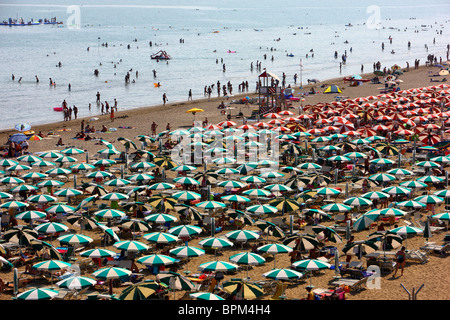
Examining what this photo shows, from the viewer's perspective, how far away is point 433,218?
22.0 m

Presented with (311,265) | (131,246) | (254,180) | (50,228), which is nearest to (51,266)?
(131,246)

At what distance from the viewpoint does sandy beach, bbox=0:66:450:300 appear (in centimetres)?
1706

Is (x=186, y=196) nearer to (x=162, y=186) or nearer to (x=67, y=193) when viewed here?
(x=162, y=186)

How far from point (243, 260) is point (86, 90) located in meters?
60.7

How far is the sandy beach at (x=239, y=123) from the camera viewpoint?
17.1m

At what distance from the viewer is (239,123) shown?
150 feet

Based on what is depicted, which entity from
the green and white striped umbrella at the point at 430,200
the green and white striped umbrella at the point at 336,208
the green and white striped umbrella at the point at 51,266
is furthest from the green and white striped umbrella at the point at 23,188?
the green and white striped umbrella at the point at 430,200

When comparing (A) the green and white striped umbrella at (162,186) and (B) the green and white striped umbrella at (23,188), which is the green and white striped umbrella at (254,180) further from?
(B) the green and white striped umbrella at (23,188)

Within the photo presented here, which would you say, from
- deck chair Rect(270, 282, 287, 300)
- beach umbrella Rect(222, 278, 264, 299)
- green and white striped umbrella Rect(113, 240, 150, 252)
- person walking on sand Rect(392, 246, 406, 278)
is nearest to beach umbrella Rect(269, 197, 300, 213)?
person walking on sand Rect(392, 246, 406, 278)

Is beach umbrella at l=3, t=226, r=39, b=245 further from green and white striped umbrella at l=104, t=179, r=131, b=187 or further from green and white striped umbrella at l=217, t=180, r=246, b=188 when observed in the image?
green and white striped umbrella at l=217, t=180, r=246, b=188

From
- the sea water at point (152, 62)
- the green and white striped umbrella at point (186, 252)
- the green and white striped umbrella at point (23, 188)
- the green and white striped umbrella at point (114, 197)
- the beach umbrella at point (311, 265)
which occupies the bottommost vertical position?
the beach umbrella at point (311, 265)
